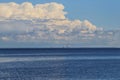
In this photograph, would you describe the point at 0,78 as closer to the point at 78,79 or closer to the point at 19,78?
the point at 19,78

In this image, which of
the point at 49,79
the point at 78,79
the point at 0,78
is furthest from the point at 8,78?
Result: the point at 78,79

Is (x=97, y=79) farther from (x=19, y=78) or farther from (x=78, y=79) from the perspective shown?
(x=19, y=78)

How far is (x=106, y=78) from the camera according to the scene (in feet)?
206

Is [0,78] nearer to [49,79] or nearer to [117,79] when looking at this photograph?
[49,79]

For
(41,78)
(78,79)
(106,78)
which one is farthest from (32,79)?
(106,78)

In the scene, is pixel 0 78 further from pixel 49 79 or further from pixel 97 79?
pixel 97 79

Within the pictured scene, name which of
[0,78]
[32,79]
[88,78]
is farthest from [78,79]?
[0,78]

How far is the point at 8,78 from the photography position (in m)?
61.4

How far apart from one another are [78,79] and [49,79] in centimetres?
391

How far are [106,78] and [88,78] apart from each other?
2439 mm

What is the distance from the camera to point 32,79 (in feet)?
205

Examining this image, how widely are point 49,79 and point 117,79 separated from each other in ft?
29.4

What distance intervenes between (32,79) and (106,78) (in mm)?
9976

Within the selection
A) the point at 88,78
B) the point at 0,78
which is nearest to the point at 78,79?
the point at 88,78
